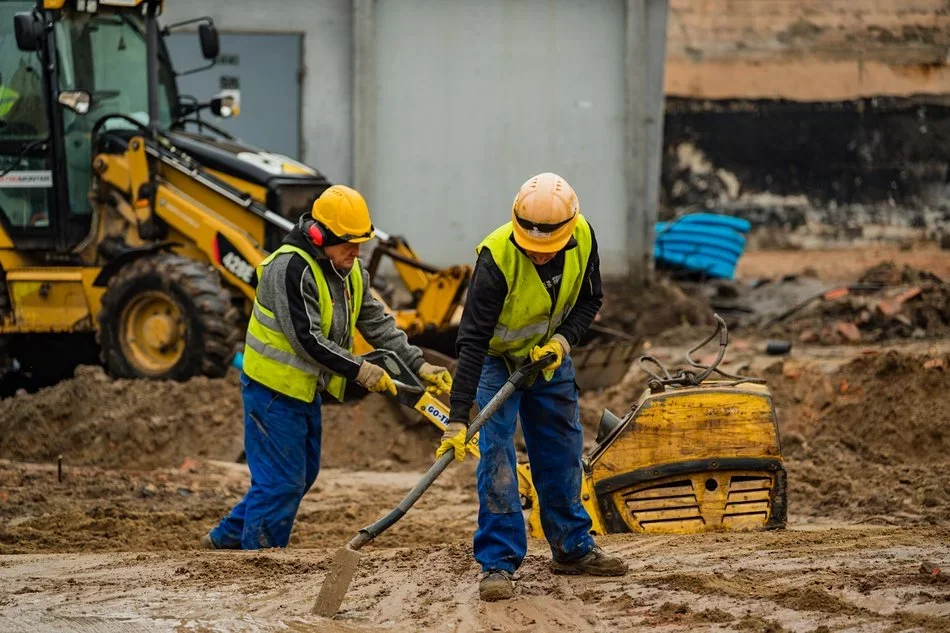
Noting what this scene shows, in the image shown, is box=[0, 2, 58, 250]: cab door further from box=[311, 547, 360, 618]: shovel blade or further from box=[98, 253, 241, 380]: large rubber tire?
box=[311, 547, 360, 618]: shovel blade

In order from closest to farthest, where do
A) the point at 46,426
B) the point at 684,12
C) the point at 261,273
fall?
the point at 261,273, the point at 46,426, the point at 684,12

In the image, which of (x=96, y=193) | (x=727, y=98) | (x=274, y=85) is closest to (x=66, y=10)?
(x=96, y=193)

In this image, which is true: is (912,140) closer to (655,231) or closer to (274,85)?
(655,231)

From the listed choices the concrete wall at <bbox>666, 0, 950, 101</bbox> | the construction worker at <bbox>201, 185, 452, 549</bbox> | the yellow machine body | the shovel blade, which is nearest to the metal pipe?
the construction worker at <bbox>201, 185, 452, 549</bbox>

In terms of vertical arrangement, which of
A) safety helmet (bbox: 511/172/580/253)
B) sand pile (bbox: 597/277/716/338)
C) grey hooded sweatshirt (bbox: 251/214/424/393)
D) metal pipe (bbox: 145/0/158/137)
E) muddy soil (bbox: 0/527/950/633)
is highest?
metal pipe (bbox: 145/0/158/137)

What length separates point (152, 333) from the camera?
11.0 metres

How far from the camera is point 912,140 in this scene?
22469 mm

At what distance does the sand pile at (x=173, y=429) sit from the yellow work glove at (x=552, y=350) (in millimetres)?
4214

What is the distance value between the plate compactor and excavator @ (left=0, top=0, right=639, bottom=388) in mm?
3896

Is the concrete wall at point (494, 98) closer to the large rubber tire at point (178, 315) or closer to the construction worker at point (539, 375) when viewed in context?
the large rubber tire at point (178, 315)

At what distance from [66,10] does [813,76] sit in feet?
49.5

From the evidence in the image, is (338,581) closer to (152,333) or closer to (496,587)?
(496,587)

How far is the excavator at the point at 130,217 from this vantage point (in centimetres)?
1077

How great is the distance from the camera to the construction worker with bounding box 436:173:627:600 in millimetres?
5707
